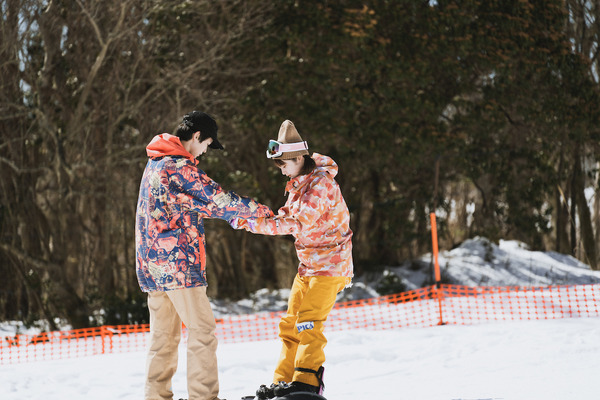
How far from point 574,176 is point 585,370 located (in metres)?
10.6

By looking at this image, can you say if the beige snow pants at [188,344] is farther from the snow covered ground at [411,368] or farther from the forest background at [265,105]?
the forest background at [265,105]

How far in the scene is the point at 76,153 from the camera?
41.4 ft

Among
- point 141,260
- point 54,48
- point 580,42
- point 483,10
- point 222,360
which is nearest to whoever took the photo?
point 141,260

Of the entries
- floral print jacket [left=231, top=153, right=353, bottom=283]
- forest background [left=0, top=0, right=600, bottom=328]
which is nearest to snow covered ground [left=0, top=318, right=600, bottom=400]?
floral print jacket [left=231, top=153, right=353, bottom=283]

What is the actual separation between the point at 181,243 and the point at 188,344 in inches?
23.6

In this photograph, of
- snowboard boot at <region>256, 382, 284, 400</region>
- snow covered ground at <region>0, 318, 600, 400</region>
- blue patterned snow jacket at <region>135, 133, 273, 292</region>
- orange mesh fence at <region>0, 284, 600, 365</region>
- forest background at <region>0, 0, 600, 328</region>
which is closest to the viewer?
blue patterned snow jacket at <region>135, 133, 273, 292</region>

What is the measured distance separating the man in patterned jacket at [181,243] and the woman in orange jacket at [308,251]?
0.28m

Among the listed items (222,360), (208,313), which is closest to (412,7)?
(222,360)

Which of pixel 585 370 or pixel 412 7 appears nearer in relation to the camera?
pixel 585 370

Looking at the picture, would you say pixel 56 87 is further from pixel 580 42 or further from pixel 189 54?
pixel 580 42

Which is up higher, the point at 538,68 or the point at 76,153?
the point at 538,68

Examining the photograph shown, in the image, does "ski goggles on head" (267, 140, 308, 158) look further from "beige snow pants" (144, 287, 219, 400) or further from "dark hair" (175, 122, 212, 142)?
"beige snow pants" (144, 287, 219, 400)

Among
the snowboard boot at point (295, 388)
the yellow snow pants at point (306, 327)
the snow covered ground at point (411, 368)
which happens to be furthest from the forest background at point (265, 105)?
the snowboard boot at point (295, 388)

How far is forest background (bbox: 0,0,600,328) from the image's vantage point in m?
12.2
